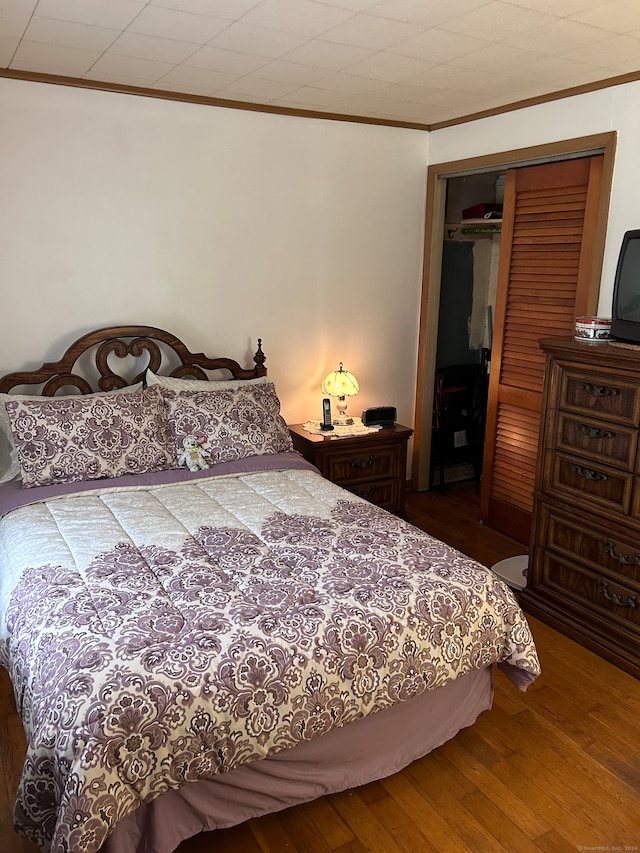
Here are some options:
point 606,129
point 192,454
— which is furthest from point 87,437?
point 606,129

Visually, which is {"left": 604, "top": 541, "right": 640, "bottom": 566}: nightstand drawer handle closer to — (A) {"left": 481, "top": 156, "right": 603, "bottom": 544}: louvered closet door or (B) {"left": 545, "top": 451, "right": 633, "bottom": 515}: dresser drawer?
(B) {"left": 545, "top": 451, "right": 633, "bottom": 515}: dresser drawer

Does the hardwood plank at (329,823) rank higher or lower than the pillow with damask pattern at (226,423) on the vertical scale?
lower

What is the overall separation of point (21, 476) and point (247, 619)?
1.55m

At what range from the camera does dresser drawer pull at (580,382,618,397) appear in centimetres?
262

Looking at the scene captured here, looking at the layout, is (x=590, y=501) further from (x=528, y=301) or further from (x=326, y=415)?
(x=326, y=415)

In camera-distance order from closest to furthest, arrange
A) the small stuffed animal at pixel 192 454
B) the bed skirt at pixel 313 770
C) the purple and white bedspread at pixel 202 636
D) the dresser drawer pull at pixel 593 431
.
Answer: the purple and white bedspread at pixel 202 636, the bed skirt at pixel 313 770, the dresser drawer pull at pixel 593 431, the small stuffed animal at pixel 192 454

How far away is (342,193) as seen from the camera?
3887mm

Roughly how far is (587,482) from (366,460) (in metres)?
1.32

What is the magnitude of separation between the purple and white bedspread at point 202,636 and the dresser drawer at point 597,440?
31.4 inches

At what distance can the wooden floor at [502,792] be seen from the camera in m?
1.89

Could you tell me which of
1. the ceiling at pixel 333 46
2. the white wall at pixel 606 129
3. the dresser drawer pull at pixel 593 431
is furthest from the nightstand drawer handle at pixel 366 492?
the ceiling at pixel 333 46

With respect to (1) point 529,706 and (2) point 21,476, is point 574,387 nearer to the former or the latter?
(1) point 529,706

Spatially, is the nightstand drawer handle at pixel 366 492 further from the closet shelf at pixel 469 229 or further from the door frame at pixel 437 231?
the closet shelf at pixel 469 229

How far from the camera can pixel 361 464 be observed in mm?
3783
